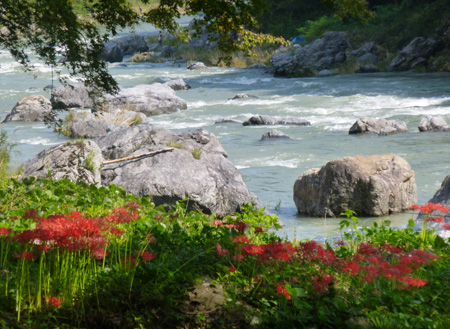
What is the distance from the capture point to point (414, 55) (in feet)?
97.5

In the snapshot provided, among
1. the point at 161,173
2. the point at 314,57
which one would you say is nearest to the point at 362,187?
the point at 161,173

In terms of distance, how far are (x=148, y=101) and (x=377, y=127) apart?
906 centimetres

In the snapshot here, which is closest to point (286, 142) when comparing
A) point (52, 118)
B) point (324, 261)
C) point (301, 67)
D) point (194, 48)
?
point (52, 118)

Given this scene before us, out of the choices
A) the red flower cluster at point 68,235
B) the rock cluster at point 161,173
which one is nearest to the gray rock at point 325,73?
the rock cluster at point 161,173

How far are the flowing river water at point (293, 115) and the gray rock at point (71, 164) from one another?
9.68 ft

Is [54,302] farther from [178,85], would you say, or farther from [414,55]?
[414,55]

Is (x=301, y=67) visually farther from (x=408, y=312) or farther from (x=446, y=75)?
(x=408, y=312)

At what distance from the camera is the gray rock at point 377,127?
53.3 feet

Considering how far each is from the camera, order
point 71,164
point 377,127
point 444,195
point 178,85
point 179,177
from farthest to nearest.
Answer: point 178,85, point 377,127, point 179,177, point 71,164, point 444,195

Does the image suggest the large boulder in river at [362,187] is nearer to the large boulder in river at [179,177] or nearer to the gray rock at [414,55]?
the large boulder in river at [179,177]

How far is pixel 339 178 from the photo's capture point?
891cm

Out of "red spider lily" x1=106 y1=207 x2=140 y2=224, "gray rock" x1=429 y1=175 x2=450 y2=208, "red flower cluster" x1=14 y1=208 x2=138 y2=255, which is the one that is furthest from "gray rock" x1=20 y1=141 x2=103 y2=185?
"red flower cluster" x1=14 y1=208 x2=138 y2=255

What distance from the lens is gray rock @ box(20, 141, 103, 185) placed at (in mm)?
8359

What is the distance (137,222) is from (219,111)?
1690cm
